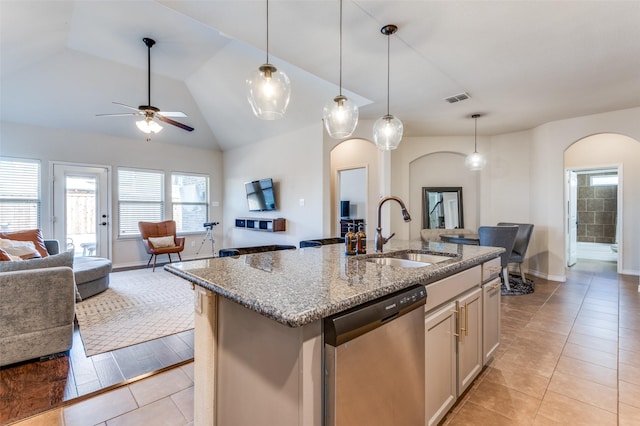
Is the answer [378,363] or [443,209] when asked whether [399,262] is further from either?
[443,209]

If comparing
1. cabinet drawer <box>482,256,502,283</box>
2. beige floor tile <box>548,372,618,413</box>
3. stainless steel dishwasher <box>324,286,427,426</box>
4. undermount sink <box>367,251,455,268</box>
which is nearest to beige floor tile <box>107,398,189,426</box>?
stainless steel dishwasher <box>324,286,427,426</box>

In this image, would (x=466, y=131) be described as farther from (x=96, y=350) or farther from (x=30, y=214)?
(x=30, y=214)

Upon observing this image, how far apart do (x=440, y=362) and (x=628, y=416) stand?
1.21 m

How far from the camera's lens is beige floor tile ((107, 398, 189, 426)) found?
5.48 feet

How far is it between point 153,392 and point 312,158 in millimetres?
3884

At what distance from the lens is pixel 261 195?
6137 mm

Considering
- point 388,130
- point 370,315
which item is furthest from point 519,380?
Result: point 388,130

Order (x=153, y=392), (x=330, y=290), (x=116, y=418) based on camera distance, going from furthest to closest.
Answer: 1. (x=153, y=392)
2. (x=116, y=418)
3. (x=330, y=290)

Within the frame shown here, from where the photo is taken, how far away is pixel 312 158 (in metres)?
5.04

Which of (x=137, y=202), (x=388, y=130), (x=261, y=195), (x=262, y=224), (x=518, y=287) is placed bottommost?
(x=518, y=287)

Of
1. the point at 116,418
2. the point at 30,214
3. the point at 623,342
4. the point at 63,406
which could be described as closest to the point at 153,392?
the point at 116,418

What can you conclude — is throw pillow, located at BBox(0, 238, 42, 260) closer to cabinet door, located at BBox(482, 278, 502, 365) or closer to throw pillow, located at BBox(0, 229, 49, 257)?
throw pillow, located at BBox(0, 229, 49, 257)

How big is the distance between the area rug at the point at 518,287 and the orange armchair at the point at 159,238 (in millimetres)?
5791

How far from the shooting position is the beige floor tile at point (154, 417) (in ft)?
5.48
